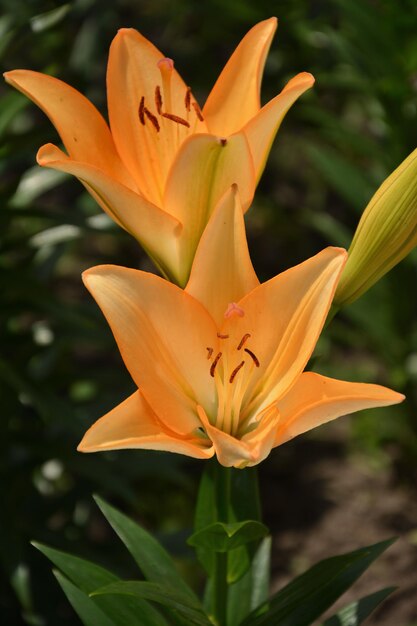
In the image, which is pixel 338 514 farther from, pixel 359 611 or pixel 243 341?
pixel 243 341

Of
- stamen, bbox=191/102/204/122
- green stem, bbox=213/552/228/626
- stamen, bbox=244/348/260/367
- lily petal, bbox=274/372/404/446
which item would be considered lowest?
green stem, bbox=213/552/228/626

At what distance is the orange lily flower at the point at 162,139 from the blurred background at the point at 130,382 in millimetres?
502

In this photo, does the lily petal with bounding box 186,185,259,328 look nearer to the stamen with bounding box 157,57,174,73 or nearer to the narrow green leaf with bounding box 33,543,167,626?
the stamen with bounding box 157,57,174,73

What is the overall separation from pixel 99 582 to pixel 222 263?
0.37 m

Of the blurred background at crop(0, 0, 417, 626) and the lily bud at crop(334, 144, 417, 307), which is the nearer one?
the lily bud at crop(334, 144, 417, 307)

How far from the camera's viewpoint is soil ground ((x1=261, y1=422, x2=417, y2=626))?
187cm

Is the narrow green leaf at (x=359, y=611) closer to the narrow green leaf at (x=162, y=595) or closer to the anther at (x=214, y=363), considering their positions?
the narrow green leaf at (x=162, y=595)

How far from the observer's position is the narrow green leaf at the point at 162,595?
36.9 inches

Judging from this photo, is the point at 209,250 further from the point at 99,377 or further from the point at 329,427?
the point at 329,427

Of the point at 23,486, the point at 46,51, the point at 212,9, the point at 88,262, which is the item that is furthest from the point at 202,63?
the point at 23,486

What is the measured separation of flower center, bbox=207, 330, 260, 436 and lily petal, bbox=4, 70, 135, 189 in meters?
0.19

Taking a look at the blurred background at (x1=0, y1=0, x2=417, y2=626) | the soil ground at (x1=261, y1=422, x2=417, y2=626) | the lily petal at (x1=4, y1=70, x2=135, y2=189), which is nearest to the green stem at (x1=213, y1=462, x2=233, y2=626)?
the lily petal at (x1=4, y1=70, x2=135, y2=189)

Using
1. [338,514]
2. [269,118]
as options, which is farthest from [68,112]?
[338,514]

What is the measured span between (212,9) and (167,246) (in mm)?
1400
